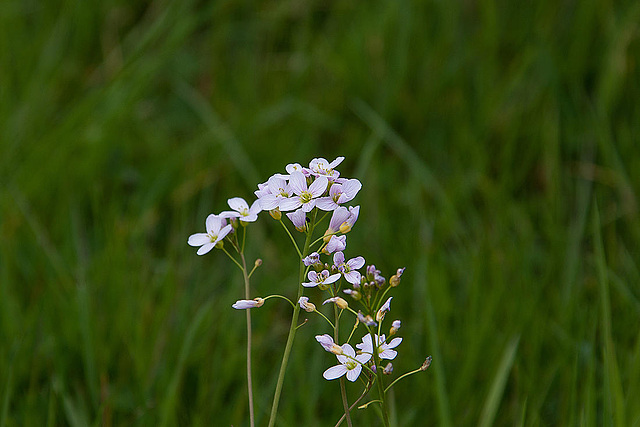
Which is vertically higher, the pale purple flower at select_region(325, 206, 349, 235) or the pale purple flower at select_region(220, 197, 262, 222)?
the pale purple flower at select_region(220, 197, 262, 222)

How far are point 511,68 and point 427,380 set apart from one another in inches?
75.7

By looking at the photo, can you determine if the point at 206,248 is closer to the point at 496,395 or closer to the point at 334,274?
the point at 334,274

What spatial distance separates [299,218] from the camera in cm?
123

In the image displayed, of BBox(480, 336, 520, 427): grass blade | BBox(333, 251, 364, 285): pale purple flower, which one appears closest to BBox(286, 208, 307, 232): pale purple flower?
BBox(333, 251, 364, 285): pale purple flower

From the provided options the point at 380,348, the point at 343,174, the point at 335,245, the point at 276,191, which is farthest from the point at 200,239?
the point at 343,174

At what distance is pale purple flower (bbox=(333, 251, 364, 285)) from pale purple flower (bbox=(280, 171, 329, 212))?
0.32 ft

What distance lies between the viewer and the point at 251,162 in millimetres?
3055

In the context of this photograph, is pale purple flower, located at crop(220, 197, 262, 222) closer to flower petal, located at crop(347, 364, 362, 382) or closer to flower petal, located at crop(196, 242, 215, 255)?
flower petal, located at crop(196, 242, 215, 255)

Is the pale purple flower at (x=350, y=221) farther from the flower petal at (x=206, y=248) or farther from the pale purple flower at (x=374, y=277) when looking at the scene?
the flower petal at (x=206, y=248)

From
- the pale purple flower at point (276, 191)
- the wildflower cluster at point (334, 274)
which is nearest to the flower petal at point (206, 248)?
the wildflower cluster at point (334, 274)

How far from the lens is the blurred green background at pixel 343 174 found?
200 cm

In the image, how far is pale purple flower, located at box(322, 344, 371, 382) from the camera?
1118mm

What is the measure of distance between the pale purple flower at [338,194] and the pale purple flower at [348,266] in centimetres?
9

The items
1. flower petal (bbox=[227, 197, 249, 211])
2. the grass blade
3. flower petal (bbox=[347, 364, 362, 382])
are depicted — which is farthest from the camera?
the grass blade
